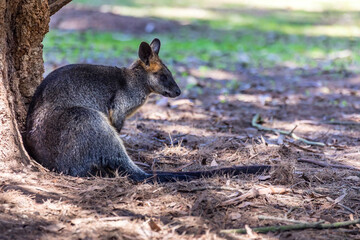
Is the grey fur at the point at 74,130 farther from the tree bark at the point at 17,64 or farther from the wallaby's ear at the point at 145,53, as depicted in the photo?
the wallaby's ear at the point at 145,53

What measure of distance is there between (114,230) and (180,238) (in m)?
0.42

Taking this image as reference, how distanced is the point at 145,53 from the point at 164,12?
12323 millimetres

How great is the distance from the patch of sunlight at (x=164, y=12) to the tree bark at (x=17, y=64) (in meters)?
11.4

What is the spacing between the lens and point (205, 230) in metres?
3.14

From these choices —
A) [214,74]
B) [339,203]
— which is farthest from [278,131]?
[214,74]

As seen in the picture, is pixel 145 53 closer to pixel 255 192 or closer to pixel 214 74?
pixel 255 192

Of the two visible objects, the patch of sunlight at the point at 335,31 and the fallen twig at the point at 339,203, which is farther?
the patch of sunlight at the point at 335,31

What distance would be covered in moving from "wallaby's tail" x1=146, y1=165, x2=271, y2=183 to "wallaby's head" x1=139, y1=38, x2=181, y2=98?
1390 mm

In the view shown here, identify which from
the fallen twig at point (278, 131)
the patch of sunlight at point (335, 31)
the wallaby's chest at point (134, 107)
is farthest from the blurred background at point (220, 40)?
the wallaby's chest at point (134, 107)

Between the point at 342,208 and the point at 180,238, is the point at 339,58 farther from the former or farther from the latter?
the point at 180,238

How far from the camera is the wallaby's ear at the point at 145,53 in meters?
5.16

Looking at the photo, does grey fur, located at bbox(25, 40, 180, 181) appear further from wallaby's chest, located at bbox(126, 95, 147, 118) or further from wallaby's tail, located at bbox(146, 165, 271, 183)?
wallaby's chest, located at bbox(126, 95, 147, 118)

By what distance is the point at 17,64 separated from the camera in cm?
444

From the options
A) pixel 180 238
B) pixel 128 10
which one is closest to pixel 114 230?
pixel 180 238
